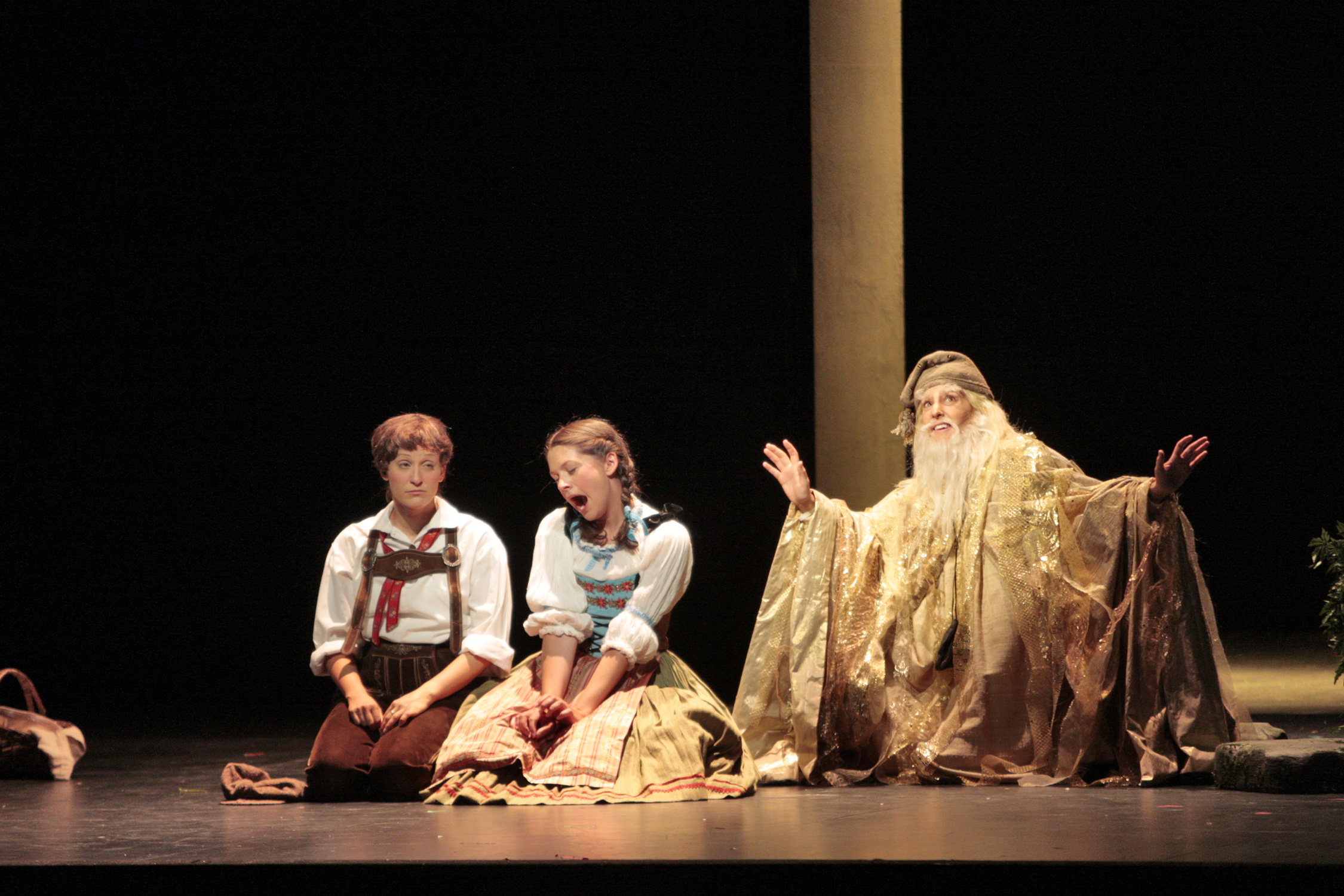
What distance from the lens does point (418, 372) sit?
6.77 meters

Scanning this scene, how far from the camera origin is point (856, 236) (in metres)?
5.66

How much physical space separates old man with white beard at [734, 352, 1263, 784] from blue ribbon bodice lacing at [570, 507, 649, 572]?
1.62ft

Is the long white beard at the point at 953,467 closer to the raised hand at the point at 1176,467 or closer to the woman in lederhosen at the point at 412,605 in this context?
the raised hand at the point at 1176,467

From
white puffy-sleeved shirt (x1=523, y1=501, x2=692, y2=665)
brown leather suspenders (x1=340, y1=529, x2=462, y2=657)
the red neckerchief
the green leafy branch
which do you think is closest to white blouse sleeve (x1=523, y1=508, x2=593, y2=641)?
white puffy-sleeved shirt (x1=523, y1=501, x2=692, y2=665)

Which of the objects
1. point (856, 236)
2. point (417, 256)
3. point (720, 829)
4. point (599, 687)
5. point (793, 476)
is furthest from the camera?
point (417, 256)

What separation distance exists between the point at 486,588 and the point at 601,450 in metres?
0.51

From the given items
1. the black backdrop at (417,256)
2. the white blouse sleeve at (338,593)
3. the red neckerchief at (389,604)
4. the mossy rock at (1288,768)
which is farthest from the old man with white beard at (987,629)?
the black backdrop at (417,256)

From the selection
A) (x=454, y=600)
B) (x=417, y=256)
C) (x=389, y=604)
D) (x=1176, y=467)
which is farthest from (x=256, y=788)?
(x=417, y=256)

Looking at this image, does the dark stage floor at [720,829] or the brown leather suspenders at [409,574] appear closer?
the dark stage floor at [720,829]

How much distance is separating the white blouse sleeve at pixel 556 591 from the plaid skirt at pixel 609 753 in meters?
0.12

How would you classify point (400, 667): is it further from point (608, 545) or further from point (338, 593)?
point (608, 545)

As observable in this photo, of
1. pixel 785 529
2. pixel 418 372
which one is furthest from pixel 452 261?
pixel 785 529

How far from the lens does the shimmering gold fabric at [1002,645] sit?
4027 mm

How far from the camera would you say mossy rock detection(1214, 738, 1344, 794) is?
12.0 ft
